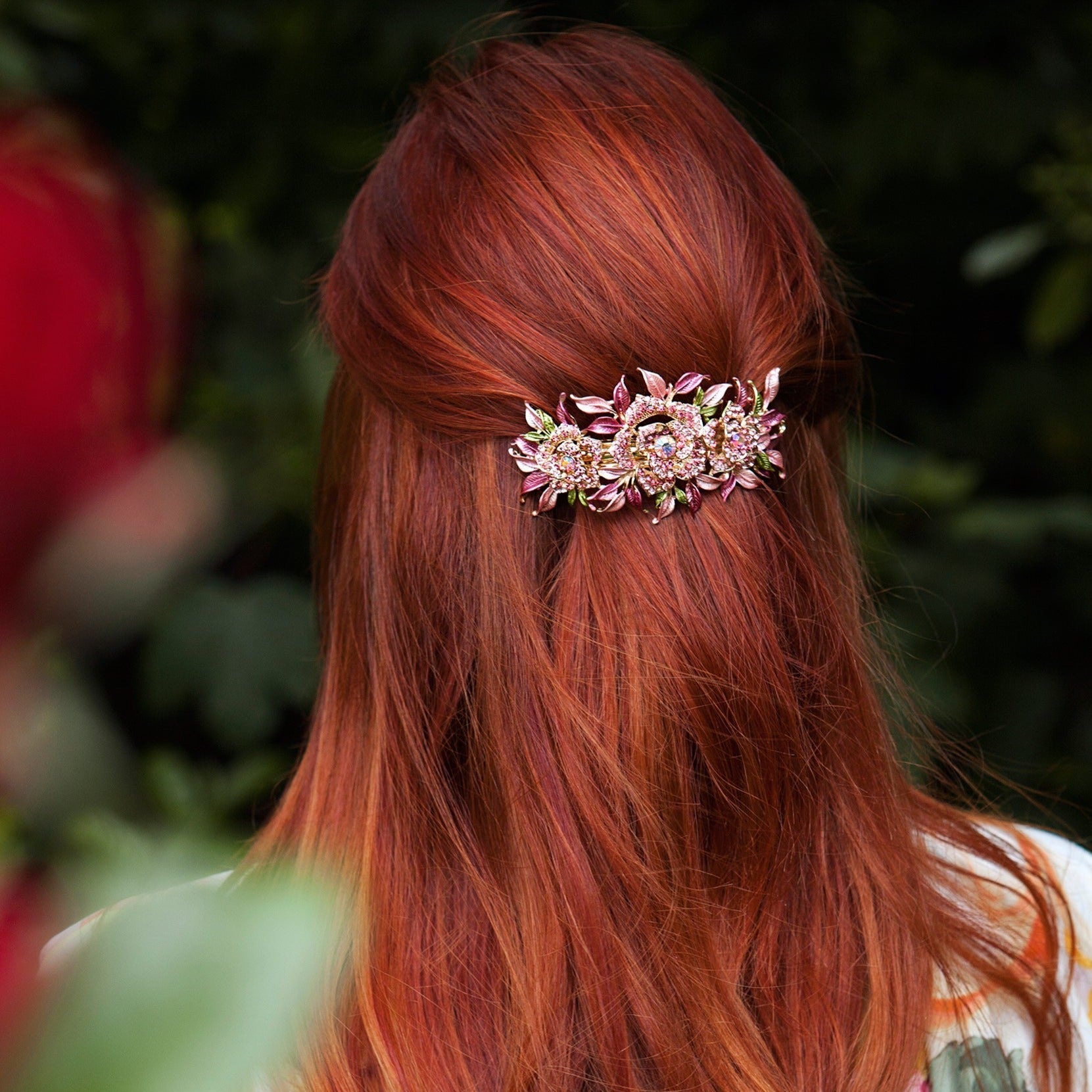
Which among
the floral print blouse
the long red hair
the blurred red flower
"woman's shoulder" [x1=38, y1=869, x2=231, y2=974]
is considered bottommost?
the floral print blouse

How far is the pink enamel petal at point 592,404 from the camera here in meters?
0.84

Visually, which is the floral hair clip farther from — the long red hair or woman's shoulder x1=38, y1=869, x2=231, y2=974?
woman's shoulder x1=38, y1=869, x2=231, y2=974

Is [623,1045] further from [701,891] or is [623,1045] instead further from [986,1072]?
[986,1072]

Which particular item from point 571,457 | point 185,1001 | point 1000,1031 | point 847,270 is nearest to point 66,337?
point 185,1001

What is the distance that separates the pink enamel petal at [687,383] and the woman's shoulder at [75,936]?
0.68 metres

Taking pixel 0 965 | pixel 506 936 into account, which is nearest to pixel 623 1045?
pixel 506 936

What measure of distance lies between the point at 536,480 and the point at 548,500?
0.02 meters

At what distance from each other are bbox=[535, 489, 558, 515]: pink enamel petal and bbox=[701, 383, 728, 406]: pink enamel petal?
129mm

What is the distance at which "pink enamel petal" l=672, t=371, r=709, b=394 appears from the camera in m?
0.85

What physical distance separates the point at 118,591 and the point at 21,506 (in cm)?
4

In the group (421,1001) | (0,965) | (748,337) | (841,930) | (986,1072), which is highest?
(0,965)

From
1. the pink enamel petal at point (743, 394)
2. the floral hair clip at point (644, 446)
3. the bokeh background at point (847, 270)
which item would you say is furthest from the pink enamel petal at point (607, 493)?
the bokeh background at point (847, 270)

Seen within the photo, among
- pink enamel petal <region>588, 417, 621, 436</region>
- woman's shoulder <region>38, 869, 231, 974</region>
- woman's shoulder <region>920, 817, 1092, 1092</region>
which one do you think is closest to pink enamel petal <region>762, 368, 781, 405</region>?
pink enamel petal <region>588, 417, 621, 436</region>

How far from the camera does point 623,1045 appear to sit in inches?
33.4
